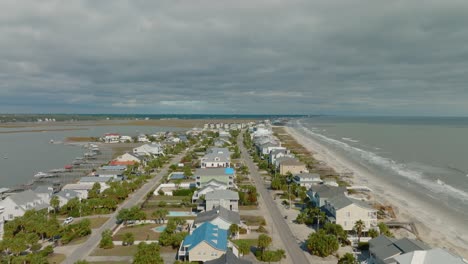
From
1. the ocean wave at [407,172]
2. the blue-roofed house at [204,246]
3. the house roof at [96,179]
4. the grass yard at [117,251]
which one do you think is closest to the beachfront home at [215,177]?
the house roof at [96,179]

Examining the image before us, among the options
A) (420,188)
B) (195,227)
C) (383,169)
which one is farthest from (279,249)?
(383,169)

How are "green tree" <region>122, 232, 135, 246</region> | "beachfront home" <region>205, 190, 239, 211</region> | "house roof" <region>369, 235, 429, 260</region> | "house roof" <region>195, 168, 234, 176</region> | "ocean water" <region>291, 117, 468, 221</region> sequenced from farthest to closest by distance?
1. "house roof" <region>195, 168, 234, 176</region>
2. "ocean water" <region>291, 117, 468, 221</region>
3. "beachfront home" <region>205, 190, 239, 211</region>
4. "green tree" <region>122, 232, 135, 246</region>
5. "house roof" <region>369, 235, 429, 260</region>

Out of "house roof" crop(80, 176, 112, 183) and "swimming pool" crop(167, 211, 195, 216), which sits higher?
"house roof" crop(80, 176, 112, 183)

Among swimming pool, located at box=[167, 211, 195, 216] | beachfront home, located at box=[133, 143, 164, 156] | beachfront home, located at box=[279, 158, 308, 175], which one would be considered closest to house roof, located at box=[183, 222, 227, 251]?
swimming pool, located at box=[167, 211, 195, 216]

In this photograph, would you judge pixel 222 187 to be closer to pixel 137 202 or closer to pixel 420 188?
pixel 137 202

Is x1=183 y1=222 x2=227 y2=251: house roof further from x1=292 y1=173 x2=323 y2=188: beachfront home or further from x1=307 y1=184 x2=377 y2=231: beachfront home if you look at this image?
x1=292 y1=173 x2=323 y2=188: beachfront home

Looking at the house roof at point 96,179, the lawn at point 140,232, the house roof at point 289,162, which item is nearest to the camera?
the lawn at point 140,232

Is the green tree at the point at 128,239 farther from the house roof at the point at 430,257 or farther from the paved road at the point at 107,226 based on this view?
the house roof at the point at 430,257
